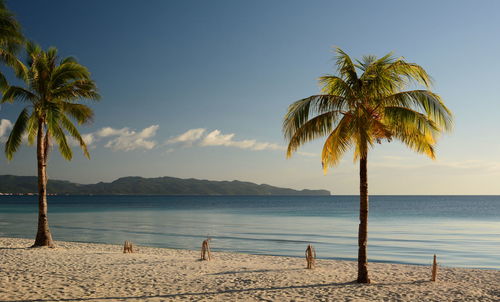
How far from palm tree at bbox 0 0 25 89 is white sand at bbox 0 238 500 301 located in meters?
7.70

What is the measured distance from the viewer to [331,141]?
41.7ft

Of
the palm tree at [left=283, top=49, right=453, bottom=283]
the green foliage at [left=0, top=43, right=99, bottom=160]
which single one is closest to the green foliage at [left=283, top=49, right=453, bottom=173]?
the palm tree at [left=283, top=49, right=453, bottom=283]

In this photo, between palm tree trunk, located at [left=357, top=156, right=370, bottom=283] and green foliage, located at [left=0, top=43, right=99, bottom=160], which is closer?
palm tree trunk, located at [left=357, top=156, right=370, bottom=283]

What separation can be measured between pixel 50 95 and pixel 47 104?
0.86m

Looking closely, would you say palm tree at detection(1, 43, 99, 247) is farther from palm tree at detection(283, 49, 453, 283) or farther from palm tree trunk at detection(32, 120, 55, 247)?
palm tree at detection(283, 49, 453, 283)

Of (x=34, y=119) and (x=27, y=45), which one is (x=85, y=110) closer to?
(x=34, y=119)

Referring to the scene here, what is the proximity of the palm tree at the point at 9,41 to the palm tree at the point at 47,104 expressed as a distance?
56cm

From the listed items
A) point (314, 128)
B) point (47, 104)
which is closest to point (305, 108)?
point (314, 128)

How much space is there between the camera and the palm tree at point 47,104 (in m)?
17.9

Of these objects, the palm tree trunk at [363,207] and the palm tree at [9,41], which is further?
the palm tree at [9,41]

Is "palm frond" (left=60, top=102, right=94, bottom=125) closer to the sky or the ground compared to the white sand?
closer to the sky

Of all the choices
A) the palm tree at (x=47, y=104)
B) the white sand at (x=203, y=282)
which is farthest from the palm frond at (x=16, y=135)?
the white sand at (x=203, y=282)

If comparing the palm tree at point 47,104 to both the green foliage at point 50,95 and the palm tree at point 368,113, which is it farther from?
the palm tree at point 368,113

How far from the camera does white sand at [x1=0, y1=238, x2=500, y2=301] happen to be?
35.4 ft
